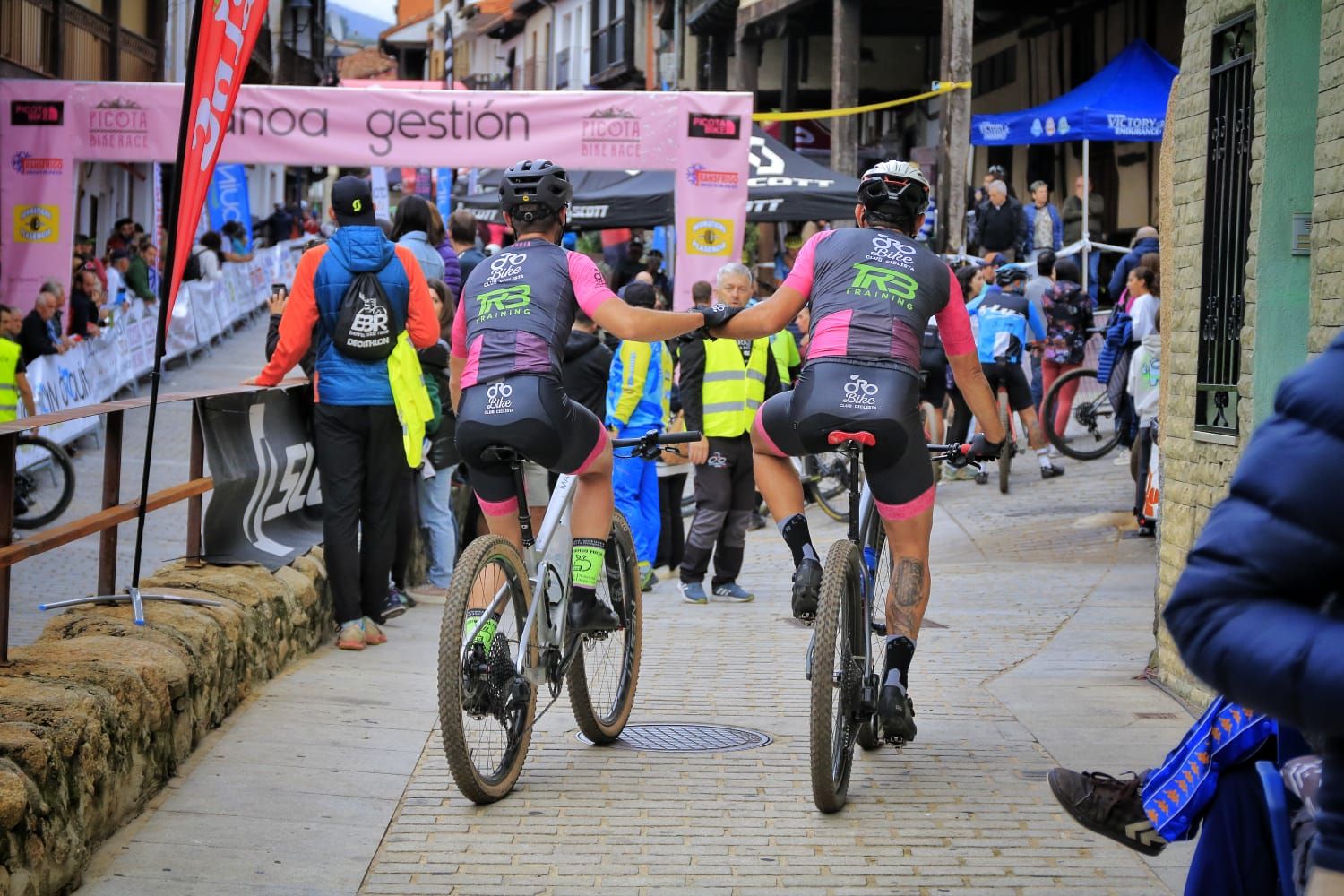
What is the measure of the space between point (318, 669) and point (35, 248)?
8752 millimetres

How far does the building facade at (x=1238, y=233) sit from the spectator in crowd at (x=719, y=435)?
3196 mm

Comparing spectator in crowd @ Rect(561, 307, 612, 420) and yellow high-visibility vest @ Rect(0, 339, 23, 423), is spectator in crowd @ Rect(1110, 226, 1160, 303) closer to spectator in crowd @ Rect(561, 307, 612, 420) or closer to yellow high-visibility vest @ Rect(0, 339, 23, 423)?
spectator in crowd @ Rect(561, 307, 612, 420)

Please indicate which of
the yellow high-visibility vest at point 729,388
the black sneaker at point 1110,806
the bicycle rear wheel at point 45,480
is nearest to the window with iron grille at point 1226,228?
the yellow high-visibility vest at point 729,388

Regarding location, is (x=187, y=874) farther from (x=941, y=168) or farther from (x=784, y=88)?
(x=784, y=88)

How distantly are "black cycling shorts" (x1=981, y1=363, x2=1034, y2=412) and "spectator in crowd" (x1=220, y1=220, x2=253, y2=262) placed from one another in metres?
18.2

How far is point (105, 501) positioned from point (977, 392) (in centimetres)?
325

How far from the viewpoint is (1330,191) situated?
5.81 m

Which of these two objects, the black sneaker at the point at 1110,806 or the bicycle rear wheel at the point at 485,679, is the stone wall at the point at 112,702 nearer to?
the bicycle rear wheel at the point at 485,679

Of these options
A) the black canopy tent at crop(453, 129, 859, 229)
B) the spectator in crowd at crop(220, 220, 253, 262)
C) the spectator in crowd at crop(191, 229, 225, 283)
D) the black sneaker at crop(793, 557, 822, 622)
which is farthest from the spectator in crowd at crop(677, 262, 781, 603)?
the spectator in crowd at crop(220, 220, 253, 262)

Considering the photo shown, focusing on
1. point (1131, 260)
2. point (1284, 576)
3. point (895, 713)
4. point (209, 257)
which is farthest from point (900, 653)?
point (209, 257)

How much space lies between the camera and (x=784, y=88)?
2889 cm

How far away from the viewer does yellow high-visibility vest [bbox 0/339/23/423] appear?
12.9 meters

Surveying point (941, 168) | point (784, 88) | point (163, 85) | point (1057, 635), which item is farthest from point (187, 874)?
point (784, 88)

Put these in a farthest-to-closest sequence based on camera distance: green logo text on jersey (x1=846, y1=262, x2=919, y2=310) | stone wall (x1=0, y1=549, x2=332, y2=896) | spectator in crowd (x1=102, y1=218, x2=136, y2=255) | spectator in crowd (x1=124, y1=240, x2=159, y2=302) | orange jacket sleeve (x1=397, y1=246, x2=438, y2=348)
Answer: spectator in crowd (x1=102, y1=218, x2=136, y2=255), spectator in crowd (x1=124, y1=240, x2=159, y2=302), orange jacket sleeve (x1=397, y1=246, x2=438, y2=348), green logo text on jersey (x1=846, y1=262, x2=919, y2=310), stone wall (x1=0, y1=549, x2=332, y2=896)
